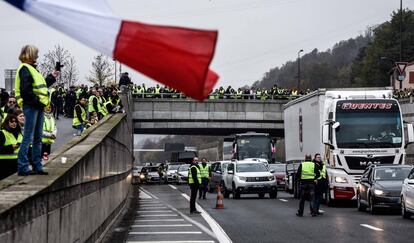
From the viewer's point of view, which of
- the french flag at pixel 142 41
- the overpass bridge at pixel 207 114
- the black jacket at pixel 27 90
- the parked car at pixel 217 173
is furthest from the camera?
the overpass bridge at pixel 207 114

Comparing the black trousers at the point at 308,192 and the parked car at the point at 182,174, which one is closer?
the black trousers at the point at 308,192

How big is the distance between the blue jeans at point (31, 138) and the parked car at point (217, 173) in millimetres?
31783

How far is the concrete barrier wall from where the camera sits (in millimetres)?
7102

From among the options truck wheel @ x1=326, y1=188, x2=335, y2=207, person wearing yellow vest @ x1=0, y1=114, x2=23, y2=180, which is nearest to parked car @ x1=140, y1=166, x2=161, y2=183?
truck wheel @ x1=326, y1=188, x2=335, y2=207

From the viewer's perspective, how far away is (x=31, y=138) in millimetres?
9812

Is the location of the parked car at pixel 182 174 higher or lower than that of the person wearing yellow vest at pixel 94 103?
lower

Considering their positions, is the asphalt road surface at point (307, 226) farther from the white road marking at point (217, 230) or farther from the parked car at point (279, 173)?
the parked car at point (279, 173)

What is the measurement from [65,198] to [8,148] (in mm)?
2399

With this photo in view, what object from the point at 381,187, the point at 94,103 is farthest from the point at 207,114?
the point at 381,187

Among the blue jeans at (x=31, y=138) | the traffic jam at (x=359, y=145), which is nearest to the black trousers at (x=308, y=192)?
the traffic jam at (x=359, y=145)

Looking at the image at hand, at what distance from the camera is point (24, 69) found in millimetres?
8539

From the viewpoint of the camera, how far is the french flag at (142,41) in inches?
136

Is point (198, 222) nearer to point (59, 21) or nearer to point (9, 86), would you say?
point (59, 21)

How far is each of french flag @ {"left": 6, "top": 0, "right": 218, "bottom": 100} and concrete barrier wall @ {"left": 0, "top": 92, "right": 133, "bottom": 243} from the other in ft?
9.65
